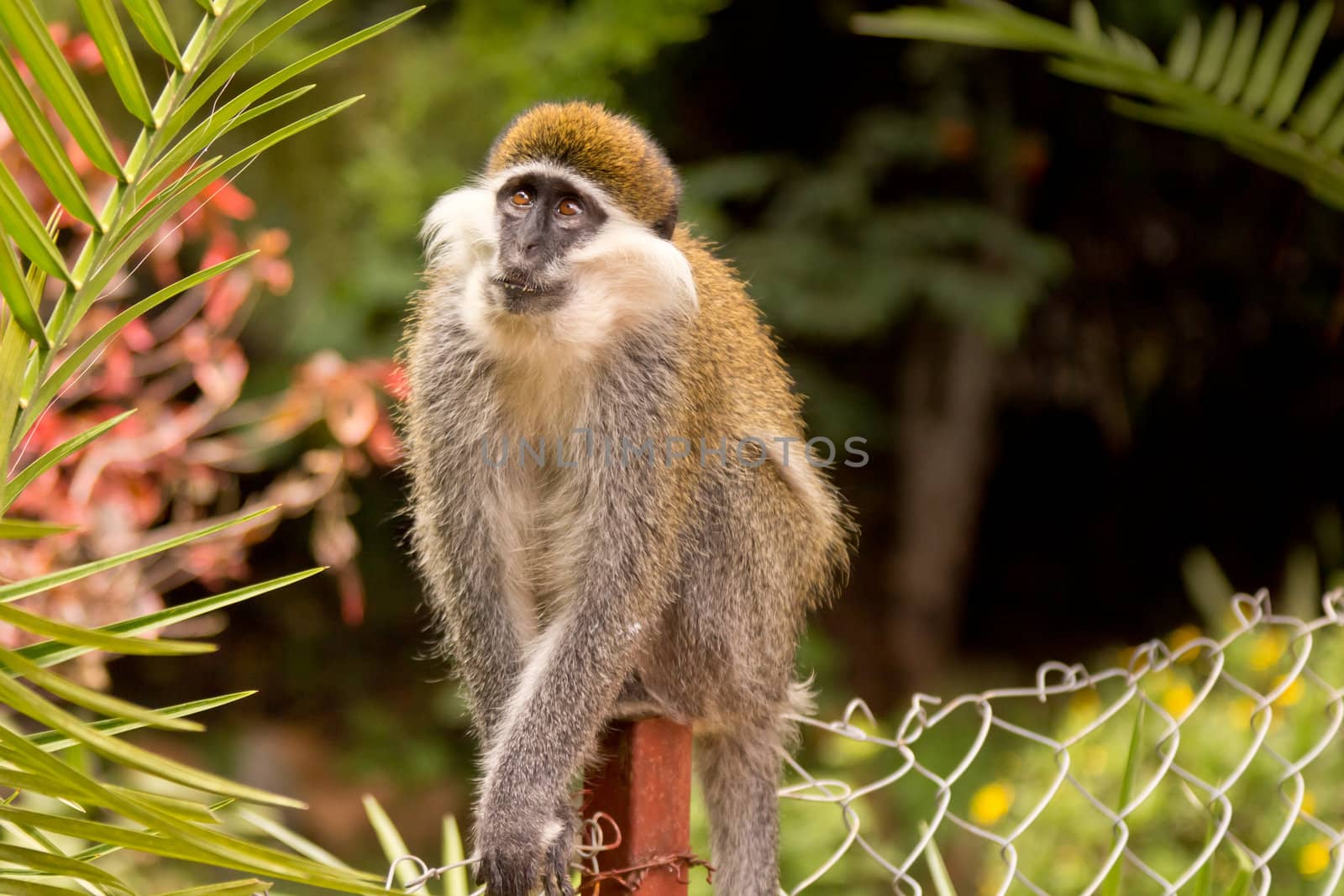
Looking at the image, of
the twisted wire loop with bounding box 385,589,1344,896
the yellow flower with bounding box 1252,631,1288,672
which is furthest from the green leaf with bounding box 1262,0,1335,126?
the yellow flower with bounding box 1252,631,1288,672

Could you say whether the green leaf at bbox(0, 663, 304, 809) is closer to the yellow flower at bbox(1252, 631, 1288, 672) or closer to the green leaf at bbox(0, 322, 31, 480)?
the green leaf at bbox(0, 322, 31, 480)

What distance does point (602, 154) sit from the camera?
2543 mm

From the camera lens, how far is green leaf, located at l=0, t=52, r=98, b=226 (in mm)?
1158

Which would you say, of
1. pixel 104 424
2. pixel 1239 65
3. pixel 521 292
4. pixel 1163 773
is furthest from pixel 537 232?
pixel 1239 65

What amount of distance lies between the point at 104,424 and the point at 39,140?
391 mm

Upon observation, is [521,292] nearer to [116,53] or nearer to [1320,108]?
[116,53]

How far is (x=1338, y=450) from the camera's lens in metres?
7.09

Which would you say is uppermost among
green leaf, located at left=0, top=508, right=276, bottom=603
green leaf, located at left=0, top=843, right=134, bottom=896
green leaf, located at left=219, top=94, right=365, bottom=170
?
green leaf, located at left=219, top=94, right=365, bottom=170

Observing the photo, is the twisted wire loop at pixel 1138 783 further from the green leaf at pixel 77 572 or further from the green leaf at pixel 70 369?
the green leaf at pixel 70 369

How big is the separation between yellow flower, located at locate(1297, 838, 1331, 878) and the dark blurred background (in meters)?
2.58

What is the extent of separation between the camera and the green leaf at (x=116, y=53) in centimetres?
125

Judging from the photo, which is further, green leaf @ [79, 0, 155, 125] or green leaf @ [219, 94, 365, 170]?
green leaf @ [219, 94, 365, 170]

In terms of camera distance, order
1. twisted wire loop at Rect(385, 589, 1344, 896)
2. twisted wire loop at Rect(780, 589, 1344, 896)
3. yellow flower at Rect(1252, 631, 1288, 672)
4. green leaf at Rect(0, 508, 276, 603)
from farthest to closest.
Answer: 1. yellow flower at Rect(1252, 631, 1288, 672)
2. twisted wire loop at Rect(780, 589, 1344, 896)
3. twisted wire loop at Rect(385, 589, 1344, 896)
4. green leaf at Rect(0, 508, 276, 603)

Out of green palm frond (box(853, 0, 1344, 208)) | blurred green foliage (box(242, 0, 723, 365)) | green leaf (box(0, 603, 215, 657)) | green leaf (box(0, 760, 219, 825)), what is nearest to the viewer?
green leaf (box(0, 603, 215, 657))
